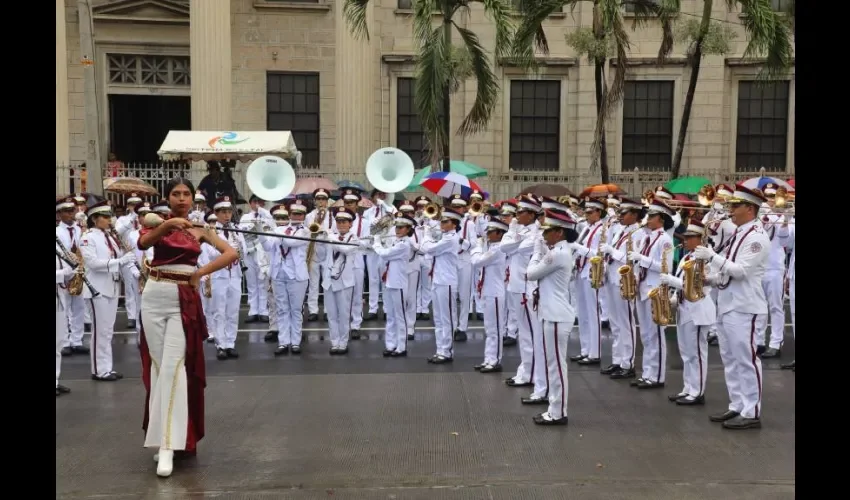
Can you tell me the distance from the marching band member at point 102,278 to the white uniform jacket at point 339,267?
2.72m

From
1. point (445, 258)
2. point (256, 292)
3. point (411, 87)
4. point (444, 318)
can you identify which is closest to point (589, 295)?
point (444, 318)

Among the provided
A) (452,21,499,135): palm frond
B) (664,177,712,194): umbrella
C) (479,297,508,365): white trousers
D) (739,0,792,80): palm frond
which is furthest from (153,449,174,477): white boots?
(739,0,792,80): palm frond

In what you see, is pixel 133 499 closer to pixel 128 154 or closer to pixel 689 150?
pixel 689 150

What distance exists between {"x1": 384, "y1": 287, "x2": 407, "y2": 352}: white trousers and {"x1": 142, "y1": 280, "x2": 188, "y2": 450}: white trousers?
18.7 feet

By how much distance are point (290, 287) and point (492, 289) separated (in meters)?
3.20

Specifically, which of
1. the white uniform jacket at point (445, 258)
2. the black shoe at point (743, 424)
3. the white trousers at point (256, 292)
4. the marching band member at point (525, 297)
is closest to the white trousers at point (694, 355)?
the black shoe at point (743, 424)

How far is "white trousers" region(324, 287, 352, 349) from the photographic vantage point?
12.9m

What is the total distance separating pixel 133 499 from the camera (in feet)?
21.3

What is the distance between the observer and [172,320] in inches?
285

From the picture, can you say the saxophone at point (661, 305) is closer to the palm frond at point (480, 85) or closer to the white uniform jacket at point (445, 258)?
the white uniform jacket at point (445, 258)

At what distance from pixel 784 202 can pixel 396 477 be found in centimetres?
762

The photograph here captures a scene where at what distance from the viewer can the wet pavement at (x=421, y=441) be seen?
6.73 meters

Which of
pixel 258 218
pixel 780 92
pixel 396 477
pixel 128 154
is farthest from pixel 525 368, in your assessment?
pixel 128 154
